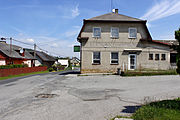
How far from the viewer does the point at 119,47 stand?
743 inches

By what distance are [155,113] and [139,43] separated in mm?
15558

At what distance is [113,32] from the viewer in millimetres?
19125

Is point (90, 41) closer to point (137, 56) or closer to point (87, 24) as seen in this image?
point (87, 24)

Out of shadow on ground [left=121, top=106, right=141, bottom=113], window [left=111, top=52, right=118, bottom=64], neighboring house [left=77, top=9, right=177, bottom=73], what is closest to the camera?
shadow on ground [left=121, top=106, right=141, bottom=113]

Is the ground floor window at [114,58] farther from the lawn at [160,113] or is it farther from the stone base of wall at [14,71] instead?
the stone base of wall at [14,71]

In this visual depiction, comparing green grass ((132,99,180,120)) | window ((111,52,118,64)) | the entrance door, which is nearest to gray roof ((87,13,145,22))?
window ((111,52,118,64))

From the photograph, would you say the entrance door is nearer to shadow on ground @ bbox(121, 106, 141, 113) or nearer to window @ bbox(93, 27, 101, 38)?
window @ bbox(93, 27, 101, 38)

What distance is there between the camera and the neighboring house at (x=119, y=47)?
18781mm

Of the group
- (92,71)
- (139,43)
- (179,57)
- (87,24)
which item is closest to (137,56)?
(139,43)

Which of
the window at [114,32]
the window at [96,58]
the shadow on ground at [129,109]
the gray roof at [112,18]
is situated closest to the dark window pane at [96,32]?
the gray roof at [112,18]

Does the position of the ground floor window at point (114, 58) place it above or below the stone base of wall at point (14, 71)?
above

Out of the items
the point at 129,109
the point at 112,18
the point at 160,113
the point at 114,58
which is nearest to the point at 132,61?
the point at 114,58

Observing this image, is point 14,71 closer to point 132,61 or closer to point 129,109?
point 132,61

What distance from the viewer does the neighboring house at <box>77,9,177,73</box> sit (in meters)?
18.8
